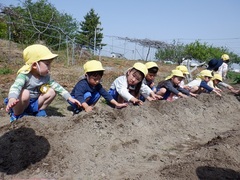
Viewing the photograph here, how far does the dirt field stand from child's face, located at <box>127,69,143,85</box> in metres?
0.50

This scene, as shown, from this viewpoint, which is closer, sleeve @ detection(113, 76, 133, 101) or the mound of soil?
the mound of soil

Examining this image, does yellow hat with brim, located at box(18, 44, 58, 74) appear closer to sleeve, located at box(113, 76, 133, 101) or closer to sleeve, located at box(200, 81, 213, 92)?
A: sleeve, located at box(113, 76, 133, 101)

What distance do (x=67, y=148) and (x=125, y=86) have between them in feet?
6.19

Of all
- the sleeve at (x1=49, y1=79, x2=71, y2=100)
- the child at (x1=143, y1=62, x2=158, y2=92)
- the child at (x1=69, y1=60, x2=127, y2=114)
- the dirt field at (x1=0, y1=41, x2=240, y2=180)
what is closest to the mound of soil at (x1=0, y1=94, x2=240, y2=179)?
the dirt field at (x1=0, y1=41, x2=240, y2=180)

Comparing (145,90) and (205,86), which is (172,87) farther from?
(205,86)

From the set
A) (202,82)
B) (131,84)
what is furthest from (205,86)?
(131,84)

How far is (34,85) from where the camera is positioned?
3.17m

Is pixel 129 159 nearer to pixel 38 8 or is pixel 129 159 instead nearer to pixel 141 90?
pixel 141 90

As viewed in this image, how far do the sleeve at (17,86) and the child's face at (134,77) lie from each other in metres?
1.78

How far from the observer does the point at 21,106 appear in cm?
304

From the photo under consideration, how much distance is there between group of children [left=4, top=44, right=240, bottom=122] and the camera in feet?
9.55

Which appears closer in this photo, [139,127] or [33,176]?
[33,176]

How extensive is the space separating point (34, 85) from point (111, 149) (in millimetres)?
1242

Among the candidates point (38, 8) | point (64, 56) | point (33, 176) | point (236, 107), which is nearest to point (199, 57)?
point (38, 8)
